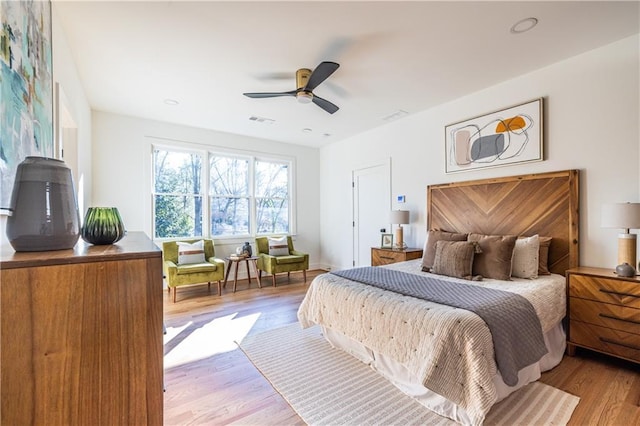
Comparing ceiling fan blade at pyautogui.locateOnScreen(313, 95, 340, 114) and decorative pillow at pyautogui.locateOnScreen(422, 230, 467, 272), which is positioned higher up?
ceiling fan blade at pyautogui.locateOnScreen(313, 95, 340, 114)

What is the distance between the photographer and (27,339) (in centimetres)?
78

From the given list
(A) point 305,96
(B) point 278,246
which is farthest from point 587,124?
(B) point 278,246

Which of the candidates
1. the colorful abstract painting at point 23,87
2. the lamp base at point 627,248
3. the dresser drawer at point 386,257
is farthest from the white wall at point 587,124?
the colorful abstract painting at point 23,87

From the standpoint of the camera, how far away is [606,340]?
7.68ft

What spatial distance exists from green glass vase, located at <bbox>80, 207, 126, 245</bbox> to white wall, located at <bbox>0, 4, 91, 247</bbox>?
0.25 metres

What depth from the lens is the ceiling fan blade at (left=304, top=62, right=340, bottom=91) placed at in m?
2.45

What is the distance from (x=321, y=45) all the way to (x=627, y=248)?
314 centimetres

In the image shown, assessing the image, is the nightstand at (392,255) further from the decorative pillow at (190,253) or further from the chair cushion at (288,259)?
the decorative pillow at (190,253)

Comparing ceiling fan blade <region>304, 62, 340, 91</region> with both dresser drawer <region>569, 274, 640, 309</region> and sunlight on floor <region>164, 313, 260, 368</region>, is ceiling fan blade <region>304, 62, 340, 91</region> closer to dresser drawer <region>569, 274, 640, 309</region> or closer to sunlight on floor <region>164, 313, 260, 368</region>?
sunlight on floor <region>164, 313, 260, 368</region>

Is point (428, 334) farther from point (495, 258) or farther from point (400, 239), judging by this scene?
point (400, 239)

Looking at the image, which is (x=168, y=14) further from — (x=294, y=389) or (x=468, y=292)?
(x=468, y=292)

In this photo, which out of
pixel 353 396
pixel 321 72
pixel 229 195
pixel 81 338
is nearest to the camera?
pixel 81 338

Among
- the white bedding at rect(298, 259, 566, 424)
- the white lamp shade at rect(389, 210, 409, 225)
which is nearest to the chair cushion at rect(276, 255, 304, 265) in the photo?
the white lamp shade at rect(389, 210, 409, 225)

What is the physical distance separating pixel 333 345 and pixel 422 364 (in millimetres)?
1125
